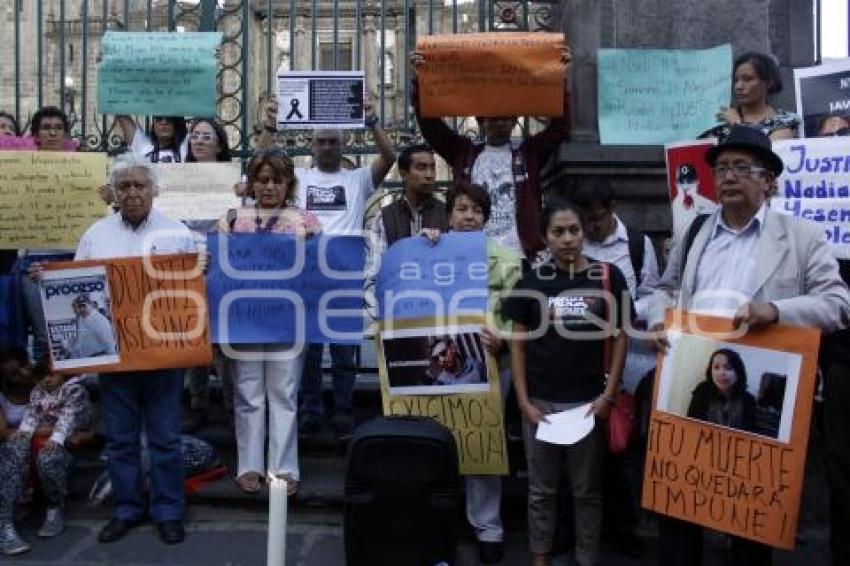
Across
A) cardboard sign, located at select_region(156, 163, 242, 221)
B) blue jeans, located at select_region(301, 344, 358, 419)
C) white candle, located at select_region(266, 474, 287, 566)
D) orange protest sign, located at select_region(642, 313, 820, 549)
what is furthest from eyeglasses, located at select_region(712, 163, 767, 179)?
cardboard sign, located at select_region(156, 163, 242, 221)

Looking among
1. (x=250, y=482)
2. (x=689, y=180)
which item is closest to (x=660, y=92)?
(x=689, y=180)

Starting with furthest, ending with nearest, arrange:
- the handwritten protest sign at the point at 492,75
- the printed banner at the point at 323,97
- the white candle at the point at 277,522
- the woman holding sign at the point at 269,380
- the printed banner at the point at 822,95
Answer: the printed banner at the point at 323,97 < the handwritten protest sign at the point at 492,75 < the woman holding sign at the point at 269,380 < the printed banner at the point at 822,95 < the white candle at the point at 277,522

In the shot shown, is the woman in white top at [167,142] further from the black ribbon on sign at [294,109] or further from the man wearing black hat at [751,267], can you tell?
the man wearing black hat at [751,267]

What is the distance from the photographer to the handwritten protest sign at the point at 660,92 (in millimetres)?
5457

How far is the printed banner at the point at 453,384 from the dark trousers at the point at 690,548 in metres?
0.88

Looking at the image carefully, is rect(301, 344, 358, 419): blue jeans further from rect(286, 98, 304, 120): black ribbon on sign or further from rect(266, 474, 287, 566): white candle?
rect(266, 474, 287, 566): white candle

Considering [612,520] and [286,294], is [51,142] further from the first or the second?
[612,520]

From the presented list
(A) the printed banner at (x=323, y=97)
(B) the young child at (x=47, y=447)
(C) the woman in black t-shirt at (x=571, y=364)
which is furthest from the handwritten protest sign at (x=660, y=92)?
(B) the young child at (x=47, y=447)

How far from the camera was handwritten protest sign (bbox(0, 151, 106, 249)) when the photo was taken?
17.5 feet

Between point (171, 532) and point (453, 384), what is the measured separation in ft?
5.42

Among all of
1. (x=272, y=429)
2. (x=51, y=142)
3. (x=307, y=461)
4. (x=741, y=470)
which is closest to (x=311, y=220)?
(x=272, y=429)

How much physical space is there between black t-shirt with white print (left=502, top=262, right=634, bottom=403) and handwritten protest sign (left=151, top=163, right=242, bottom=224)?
7.21ft

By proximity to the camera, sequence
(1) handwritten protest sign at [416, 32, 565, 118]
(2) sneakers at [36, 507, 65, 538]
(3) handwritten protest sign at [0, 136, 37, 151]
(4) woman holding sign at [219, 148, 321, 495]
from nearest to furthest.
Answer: (2) sneakers at [36, 507, 65, 538]
(4) woman holding sign at [219, 148, 321, 495]
(1) handwritten protest sign at [416, 32, 565, 118]
(3) handwritten protest sign at [0, 136, 37, 151]

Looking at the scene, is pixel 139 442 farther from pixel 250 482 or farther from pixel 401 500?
pixel 401 500
